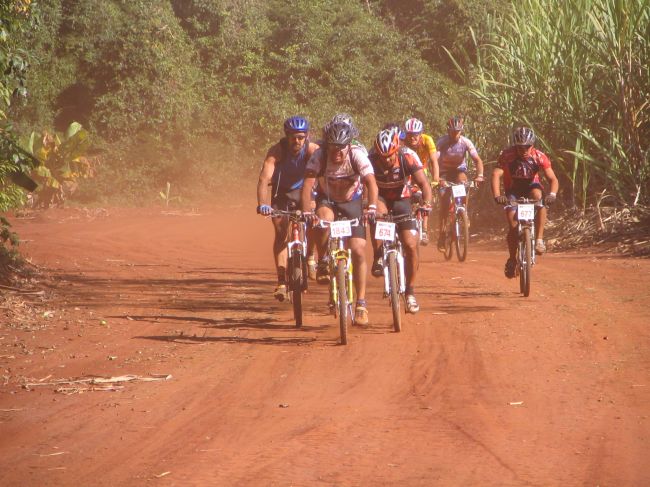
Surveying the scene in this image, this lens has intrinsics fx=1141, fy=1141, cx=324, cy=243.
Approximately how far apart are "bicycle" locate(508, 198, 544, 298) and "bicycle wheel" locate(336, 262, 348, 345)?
127 inches

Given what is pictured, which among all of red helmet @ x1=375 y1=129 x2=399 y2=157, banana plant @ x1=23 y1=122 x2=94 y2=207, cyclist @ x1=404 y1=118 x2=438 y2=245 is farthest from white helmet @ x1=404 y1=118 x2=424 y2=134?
banana plant @ x1=23 y1=122 x2=94 y2=207

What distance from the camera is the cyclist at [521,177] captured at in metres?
12.4

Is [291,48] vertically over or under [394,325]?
over

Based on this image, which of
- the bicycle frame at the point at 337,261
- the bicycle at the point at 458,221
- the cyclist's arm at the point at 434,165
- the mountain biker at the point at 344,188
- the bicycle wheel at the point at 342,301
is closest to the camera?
the bicycle wheel at the point at 342,301

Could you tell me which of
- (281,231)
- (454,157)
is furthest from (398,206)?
(454,157)

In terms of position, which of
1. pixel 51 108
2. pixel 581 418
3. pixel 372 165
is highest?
pixel 51 108

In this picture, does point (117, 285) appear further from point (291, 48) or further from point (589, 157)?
point (291, 48)

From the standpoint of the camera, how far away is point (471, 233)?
21.9m

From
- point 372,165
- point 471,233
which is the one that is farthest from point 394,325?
point 471,233

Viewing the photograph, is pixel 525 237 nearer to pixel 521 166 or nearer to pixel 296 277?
pixel 521 166

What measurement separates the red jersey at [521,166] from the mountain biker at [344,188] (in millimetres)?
2784

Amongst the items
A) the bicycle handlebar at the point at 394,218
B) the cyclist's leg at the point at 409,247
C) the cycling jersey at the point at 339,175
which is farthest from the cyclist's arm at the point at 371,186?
the cyclist's leg at the point at 409,247

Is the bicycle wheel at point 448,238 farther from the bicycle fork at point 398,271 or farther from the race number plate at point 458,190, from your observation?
the bicycle fork at point 398,271

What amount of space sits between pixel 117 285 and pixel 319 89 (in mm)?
20776
